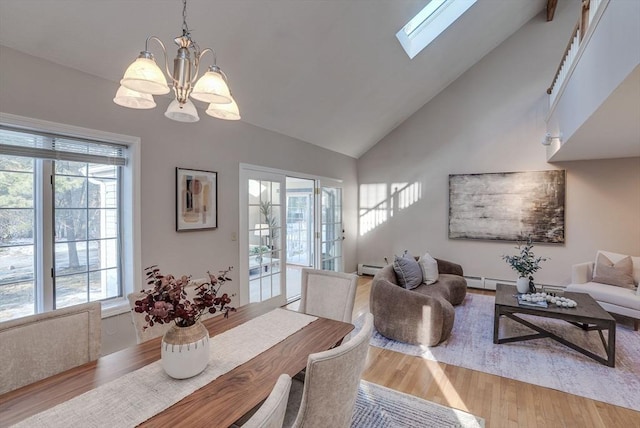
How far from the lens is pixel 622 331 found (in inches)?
136

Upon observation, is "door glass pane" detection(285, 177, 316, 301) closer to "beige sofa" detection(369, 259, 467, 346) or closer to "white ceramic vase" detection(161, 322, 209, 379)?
"beige sofa" detection(369, 259, 467, 346)

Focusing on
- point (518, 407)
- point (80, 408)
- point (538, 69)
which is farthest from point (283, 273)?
point (538, 69)

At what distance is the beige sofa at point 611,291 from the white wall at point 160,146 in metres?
4.24

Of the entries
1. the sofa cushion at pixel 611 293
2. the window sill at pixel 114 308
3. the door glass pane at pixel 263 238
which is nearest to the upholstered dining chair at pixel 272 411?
the window sill at pixel 114 308

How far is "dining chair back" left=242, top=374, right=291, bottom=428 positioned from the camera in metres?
0.67

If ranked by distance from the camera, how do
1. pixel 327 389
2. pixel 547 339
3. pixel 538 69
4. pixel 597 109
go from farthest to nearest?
pixel 538 69 < pixel 547 339 < pixel 597 109 < pixel 327 389

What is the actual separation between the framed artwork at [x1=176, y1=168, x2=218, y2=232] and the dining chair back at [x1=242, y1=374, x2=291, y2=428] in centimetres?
246

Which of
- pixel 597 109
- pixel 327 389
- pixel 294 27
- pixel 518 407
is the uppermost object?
pixel 294 27

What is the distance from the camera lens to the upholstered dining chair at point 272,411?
67 cm

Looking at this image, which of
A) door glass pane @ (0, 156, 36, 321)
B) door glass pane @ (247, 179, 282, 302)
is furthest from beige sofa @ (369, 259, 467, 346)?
door glass pane @ (0, 156, 36, 321)

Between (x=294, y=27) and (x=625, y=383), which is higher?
(x=294, y=27)

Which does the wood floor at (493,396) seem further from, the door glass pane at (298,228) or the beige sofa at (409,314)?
the door glass pane at (298,228)

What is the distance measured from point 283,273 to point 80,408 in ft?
11.0

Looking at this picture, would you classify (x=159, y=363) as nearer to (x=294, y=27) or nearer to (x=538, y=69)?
(x=294, y=27)
